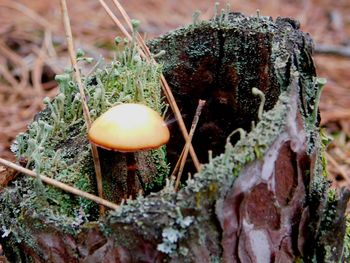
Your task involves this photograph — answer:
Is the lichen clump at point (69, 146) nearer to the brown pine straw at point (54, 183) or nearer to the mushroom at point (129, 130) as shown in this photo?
the brown pine straw at point (54, 183)

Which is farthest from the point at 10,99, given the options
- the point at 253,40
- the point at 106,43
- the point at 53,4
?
the point at 253,40

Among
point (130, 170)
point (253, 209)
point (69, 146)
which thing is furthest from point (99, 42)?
point (253, 209)

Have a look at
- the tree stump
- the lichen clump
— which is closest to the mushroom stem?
the lichen clump

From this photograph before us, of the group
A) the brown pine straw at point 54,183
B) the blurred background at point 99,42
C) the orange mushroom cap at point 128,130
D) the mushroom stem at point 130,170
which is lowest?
the brown pine straw at point 54,183

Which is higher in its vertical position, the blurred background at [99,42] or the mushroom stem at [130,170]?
the blurred background at [99,42]

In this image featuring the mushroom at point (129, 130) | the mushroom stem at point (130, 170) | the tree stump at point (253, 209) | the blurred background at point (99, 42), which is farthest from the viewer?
the blurred background at point (99, 42)

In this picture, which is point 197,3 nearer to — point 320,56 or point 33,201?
point 320,56

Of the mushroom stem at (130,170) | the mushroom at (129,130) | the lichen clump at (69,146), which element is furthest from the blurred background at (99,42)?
the mushroom at (129,130)

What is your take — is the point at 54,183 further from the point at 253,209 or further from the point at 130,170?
the point at 253,209

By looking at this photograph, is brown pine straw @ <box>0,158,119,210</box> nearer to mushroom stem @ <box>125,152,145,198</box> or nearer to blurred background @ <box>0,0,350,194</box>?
mushroom stem @ <box>125,152,145,198</box>
